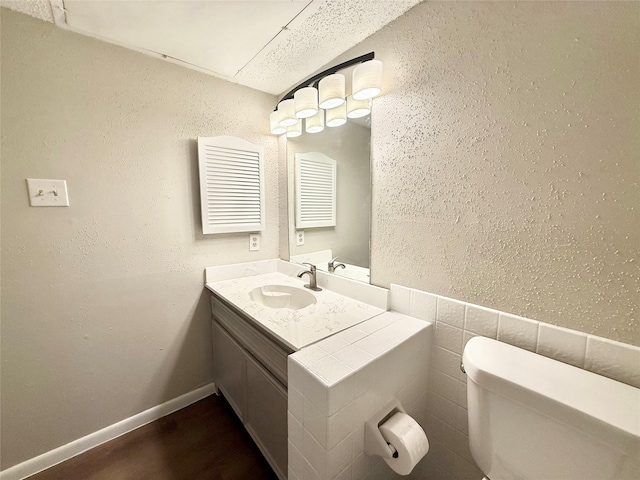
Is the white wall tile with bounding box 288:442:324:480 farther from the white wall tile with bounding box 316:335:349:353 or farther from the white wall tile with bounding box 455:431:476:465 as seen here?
the white wall tile with bounding box 455:431:476:465

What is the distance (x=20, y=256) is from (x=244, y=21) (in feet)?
4.78

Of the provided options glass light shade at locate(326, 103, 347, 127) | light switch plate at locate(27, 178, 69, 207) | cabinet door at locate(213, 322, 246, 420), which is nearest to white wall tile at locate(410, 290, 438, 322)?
cabinet door at locate(213, 322, 246, 420)

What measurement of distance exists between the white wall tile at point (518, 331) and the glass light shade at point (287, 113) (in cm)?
147

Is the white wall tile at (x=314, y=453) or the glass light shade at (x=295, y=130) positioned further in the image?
the glass light shade at (x=295, y=130)

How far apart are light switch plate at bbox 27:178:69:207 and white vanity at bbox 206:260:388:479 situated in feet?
2.55

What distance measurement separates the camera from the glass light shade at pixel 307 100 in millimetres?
1353

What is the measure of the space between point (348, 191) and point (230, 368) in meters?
1.24

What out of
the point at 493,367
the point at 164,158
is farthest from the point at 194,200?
the point at 493,367

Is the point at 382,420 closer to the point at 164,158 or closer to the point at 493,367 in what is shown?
the point at 493,367

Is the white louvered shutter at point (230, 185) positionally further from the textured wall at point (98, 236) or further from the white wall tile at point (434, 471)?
the white wall tile at point (434, 471)

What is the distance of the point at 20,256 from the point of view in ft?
3.61

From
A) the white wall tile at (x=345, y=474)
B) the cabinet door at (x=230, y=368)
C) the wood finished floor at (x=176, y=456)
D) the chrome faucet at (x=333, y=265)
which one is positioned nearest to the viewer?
the white wall tile at (x=345, y=474)

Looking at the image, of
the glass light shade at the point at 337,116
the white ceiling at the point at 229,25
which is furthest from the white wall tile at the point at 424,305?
the white ceiling at the point at 229,25

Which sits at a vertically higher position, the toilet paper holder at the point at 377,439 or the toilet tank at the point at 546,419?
the toilet tank at the point at 546,419
